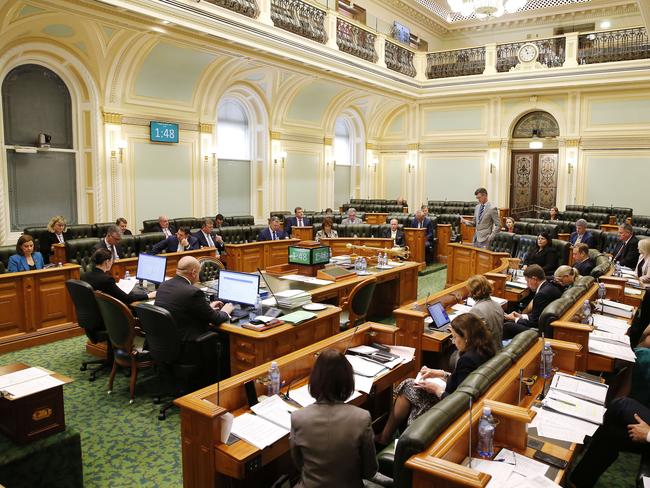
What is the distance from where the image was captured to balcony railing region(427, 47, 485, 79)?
52.5 ft

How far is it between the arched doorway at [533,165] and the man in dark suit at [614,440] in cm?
Answer: 1369

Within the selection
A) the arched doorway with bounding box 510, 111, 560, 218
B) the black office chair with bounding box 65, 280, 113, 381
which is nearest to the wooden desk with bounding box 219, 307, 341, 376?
the black office chair with bounding box 65, 280, 113, 381

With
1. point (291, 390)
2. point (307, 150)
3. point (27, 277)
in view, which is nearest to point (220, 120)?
point (307, 150)

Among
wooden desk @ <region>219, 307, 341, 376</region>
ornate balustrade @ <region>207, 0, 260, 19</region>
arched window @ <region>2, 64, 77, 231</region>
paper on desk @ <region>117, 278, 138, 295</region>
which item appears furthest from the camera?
arched window @ <region>2, 64, 77, 231</region>

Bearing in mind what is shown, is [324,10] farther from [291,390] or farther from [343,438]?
[343,438]

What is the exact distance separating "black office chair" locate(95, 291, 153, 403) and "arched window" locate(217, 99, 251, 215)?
934 cm

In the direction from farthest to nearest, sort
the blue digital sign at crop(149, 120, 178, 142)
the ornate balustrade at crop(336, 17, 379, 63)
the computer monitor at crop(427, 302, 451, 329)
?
the ornate balustrade at crop(336, 17, 379, 63), the blue digital sign at crop(149, 120, 178, 142), the computer monitor at crop(427, 302, 451, 329)

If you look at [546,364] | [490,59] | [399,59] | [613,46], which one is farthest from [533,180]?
[546,364]

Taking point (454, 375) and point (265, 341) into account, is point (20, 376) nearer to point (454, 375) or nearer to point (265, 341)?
point (265, 341)

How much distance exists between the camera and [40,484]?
2.89m

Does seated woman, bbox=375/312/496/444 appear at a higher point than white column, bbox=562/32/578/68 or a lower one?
lower

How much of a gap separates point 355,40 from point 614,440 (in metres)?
11.9

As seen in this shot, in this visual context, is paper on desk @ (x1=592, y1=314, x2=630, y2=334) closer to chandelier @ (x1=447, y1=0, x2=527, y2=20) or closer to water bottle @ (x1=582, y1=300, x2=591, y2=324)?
A: water bottle @ (x1=582, y1=300, x2=591, y2=324)

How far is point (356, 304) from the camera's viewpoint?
18.1ft
